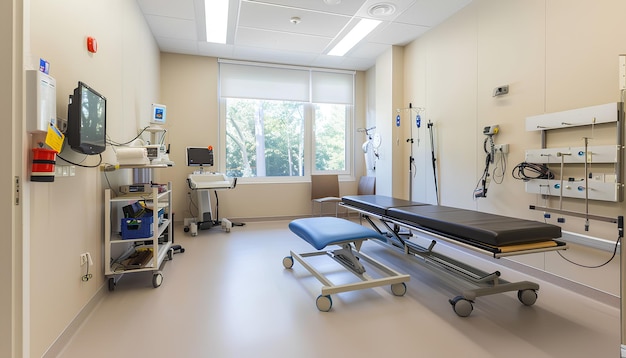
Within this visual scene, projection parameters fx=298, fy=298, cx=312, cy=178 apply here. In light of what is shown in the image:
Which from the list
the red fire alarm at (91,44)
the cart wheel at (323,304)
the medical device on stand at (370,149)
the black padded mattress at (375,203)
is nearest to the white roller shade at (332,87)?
the medical device on stand at (370,149)

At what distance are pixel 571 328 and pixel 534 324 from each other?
0.74ft

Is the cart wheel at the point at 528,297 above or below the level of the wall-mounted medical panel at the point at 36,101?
below

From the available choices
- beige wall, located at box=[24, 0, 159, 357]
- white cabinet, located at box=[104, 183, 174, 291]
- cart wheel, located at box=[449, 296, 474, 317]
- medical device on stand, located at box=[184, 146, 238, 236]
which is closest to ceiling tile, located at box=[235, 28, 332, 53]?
beige wall, located at box=[24, 0, 159, 357]

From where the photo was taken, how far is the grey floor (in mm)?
1851

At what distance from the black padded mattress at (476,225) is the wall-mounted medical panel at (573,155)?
0.75 m

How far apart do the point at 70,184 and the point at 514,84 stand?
4.12 metres

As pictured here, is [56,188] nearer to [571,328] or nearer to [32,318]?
[32,318]

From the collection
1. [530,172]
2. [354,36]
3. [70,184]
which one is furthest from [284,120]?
[70,184]

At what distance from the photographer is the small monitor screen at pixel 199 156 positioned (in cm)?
517

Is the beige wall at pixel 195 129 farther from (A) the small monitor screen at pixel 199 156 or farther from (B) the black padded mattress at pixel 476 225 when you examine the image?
(B) the black padded mattress at pixel 476 225

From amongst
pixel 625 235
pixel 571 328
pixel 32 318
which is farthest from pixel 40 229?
pixel 571 328

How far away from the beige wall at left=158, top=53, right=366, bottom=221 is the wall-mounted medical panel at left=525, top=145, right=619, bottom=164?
13.9ft

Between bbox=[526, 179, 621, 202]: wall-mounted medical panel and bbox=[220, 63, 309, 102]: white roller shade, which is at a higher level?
bbox=[220, 63, 309, 102]: white roller shade
